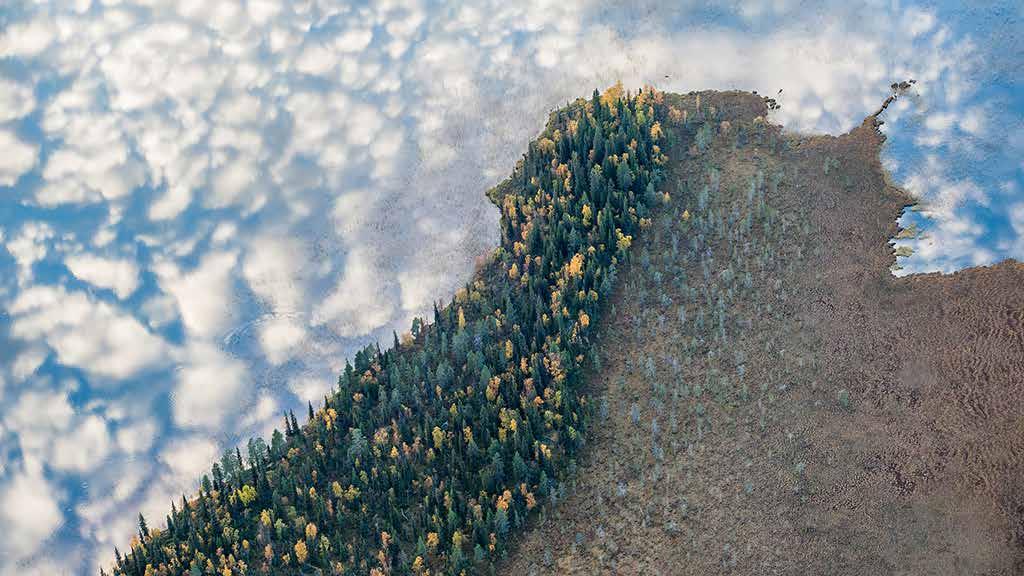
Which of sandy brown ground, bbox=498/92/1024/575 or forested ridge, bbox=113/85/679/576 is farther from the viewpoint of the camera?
forested ridge, bbox=113/85/679/576

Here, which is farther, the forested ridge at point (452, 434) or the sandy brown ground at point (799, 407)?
the forested ridge at point (452, 434)

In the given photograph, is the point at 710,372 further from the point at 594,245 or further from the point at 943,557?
the point at 943,557

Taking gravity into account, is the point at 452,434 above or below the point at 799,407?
above

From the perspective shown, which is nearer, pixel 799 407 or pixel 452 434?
pixel 799 407
